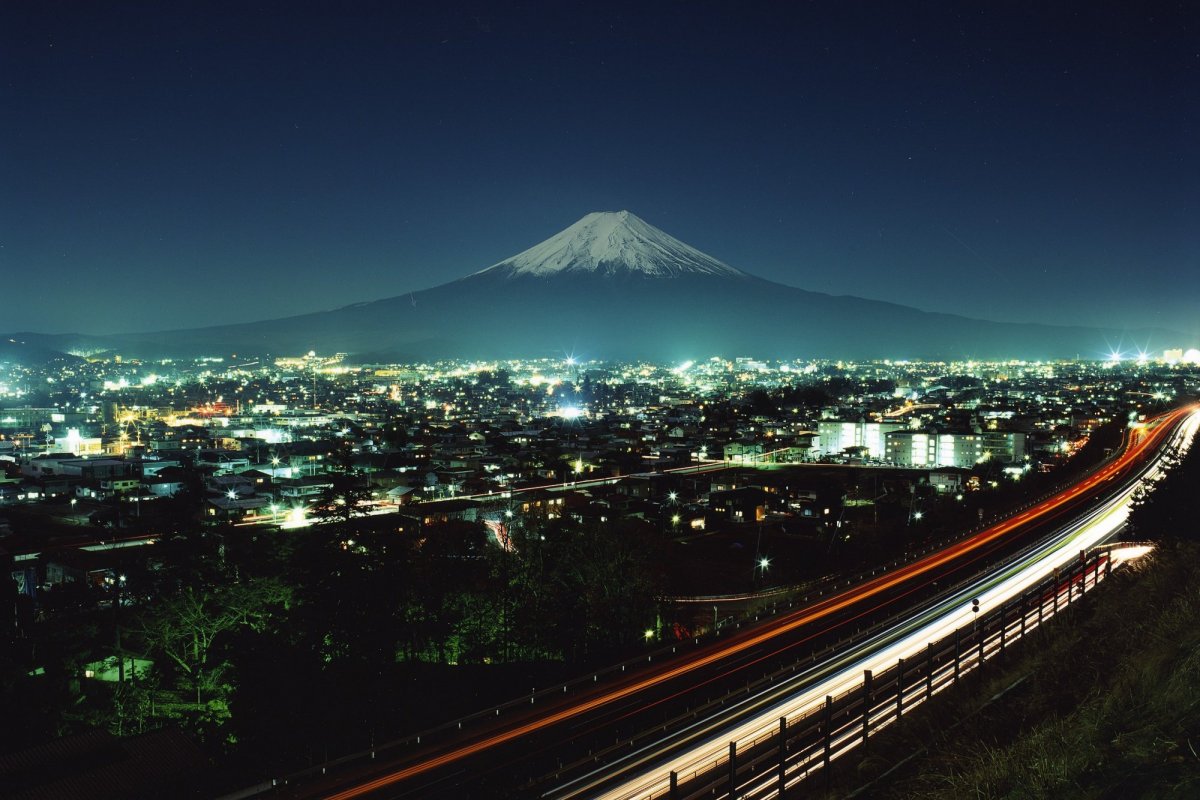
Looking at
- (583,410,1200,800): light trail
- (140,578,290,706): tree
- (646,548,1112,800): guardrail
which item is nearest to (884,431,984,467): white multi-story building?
(583,410,1200,800): light trail

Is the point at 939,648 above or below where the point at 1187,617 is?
below

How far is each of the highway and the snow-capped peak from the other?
90155 mm

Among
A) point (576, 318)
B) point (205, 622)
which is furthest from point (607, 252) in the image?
point (205, 622)

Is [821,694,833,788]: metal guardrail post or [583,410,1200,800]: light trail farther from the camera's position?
[583,410,1200,800]: light trail

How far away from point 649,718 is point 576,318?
345 ft

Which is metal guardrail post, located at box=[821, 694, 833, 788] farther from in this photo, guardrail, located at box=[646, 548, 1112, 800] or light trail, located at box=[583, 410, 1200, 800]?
light trail, located at box=[583, 410, 1200, 800]

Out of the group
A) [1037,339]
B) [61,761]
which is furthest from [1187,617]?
[1037,339]

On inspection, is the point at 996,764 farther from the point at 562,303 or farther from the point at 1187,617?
the point at 562,303

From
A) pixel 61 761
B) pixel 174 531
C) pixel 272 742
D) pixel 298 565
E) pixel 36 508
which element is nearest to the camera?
pixel 61 761

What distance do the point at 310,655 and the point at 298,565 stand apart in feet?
4.40

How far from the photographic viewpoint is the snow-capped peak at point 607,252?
98188 mm

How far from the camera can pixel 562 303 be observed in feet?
349

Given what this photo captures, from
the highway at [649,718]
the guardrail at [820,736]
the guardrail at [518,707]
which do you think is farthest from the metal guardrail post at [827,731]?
the guardrail at [518,707]

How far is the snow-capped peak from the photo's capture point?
322 feet
